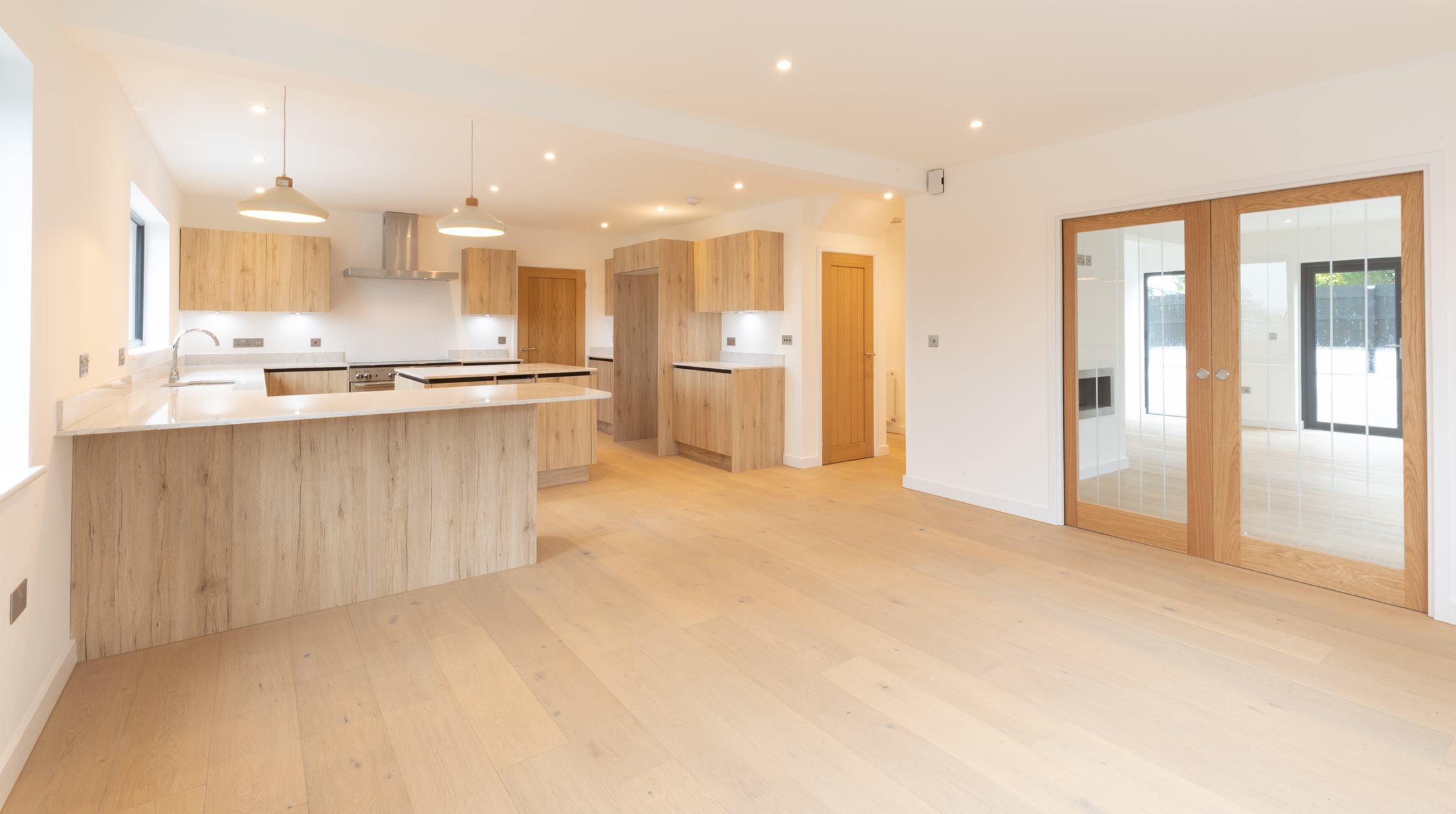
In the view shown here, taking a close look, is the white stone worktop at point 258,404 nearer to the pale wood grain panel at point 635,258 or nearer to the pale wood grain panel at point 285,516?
the pale wood grain panel at point 285,516

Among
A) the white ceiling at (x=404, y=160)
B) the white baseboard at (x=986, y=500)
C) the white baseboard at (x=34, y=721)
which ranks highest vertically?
the white ceiling at (x=404, y=160)

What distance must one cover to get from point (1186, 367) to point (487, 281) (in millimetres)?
6511

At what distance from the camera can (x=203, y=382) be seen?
4496 mm

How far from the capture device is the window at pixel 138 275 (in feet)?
16.2

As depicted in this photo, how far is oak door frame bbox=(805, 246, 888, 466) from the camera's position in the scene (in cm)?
625

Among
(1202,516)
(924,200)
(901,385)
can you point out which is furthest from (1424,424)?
(901,385)

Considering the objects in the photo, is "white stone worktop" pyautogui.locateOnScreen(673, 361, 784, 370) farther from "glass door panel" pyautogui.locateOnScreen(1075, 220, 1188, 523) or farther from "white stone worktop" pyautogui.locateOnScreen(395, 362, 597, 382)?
"glass door panel" pyautogui.locateOnScreen(1075, 220, 1188, 523)

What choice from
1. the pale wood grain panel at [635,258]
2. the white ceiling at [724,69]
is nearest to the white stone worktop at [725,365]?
the pale wood grain panel at [635,258]

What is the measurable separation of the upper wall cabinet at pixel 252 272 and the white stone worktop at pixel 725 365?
355 cm

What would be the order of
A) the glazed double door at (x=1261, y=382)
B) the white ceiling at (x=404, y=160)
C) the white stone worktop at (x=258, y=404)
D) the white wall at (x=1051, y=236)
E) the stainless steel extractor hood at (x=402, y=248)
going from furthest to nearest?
1. the stainless steel extractor hood at (x=402, y=248)
2. the white ceiling at (x=404, y=160)
3. the glazed double door at (x=1261, y=382)
4. the white wall at (x=1051, y=236)
5. the white stone worktop at (x=258, y=404)

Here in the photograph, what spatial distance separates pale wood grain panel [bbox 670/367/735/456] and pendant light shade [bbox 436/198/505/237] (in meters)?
2.67

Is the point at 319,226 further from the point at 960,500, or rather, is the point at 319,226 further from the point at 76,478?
the point at 960,500

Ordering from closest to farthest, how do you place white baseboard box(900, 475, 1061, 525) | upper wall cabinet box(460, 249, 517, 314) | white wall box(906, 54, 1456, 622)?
white wall box(906, 54, 1456, 622), white baseboard box(900, 475, 1061, 525), upper wall cabinet box(460, 249, 517, 314)

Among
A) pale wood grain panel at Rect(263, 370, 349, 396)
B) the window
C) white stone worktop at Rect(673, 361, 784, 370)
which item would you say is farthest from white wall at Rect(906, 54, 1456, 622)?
the window
